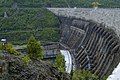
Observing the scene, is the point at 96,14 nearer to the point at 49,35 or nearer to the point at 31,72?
the point at 49,35

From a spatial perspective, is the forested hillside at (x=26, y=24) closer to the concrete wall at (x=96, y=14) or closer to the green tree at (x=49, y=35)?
the green tree at (x=49, y=35)

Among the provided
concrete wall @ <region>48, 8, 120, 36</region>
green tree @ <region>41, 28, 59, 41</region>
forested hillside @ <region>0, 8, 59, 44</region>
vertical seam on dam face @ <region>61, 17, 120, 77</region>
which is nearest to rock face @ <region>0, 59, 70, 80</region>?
vertical seam on dam face @ <region>61, 17, 120, 77</region>

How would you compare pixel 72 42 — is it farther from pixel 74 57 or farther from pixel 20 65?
pixel 20 65

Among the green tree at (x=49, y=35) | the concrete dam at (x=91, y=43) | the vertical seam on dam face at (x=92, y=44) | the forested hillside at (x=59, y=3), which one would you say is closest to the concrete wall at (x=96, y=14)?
the concrete dam at (x=91, y=43)

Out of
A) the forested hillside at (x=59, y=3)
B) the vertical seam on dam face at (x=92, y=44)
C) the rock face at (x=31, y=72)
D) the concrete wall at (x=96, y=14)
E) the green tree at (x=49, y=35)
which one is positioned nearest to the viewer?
the rock face at (x=31, y=72)

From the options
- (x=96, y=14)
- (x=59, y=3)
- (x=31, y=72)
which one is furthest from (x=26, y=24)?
(x=31, y=72)

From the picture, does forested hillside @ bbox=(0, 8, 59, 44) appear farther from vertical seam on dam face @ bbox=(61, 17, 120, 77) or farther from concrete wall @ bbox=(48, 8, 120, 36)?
concrete wall @ bbox=(48, 8, 120, 36)
